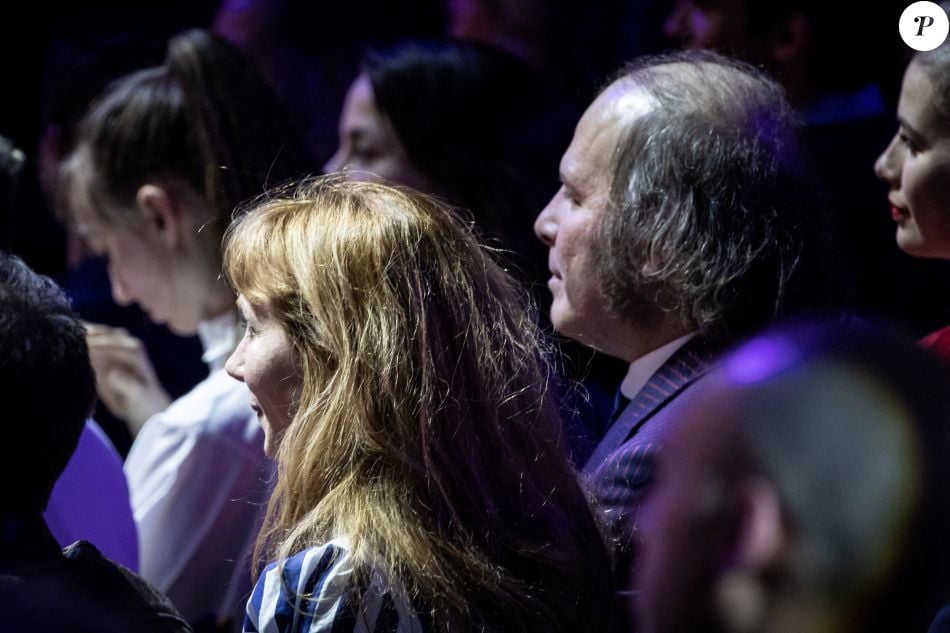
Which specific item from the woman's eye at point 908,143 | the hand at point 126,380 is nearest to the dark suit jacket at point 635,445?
the woman's eye at point 908,143

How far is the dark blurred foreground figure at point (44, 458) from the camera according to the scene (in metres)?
1.51

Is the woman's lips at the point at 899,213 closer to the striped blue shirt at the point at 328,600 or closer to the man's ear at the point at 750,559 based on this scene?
the striped blue shirt at the point at 328,600

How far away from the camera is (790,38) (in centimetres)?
271

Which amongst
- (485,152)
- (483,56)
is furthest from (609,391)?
(483,56)

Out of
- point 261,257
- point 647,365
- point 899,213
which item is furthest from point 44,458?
point 899,213

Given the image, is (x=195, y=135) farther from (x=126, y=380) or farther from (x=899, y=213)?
(x=899, y=213)

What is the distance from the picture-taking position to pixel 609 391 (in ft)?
9.12

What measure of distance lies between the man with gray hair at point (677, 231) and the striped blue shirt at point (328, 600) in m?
0.47

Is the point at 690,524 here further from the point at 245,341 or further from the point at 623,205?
the point at 623,205

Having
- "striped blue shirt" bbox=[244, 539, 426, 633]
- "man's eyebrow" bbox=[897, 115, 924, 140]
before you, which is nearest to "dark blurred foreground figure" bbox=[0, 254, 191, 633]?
"striped blue shirt" bbox=[244, 539, 426, 633]

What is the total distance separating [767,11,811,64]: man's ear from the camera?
2701mm

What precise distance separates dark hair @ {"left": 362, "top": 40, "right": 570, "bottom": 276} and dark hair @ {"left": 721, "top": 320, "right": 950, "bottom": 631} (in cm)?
190

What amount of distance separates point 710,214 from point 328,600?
841mm

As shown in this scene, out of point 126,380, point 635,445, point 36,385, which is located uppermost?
point 36,385
